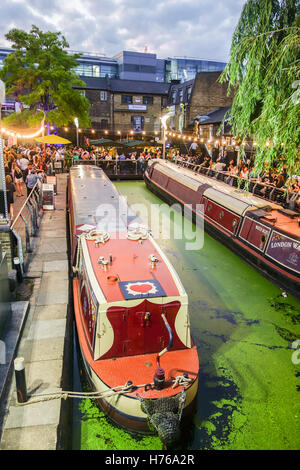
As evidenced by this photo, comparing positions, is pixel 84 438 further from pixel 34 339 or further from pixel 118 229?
pixel 118 229

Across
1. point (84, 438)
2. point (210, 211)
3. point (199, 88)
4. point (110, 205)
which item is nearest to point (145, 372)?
point (84, 438)

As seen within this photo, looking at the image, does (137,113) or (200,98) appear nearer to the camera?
(200,98)

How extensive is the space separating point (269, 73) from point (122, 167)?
2308cm

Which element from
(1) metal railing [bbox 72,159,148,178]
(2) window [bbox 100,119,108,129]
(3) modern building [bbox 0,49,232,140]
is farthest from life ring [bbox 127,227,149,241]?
(2) window [bbox 100,119,108,129]

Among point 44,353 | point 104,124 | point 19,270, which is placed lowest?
point 44,353

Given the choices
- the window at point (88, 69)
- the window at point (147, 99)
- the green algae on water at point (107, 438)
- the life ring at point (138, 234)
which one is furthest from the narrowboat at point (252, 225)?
the window at point (88, 69)

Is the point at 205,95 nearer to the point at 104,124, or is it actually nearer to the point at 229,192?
the point at 104,124

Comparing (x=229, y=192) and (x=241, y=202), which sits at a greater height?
(x=229, y=192)

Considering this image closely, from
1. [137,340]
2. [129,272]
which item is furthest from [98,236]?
[137,340]

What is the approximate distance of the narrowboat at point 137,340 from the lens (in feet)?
16.4

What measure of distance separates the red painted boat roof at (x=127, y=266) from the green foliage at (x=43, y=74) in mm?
27385

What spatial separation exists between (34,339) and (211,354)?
3772mm
